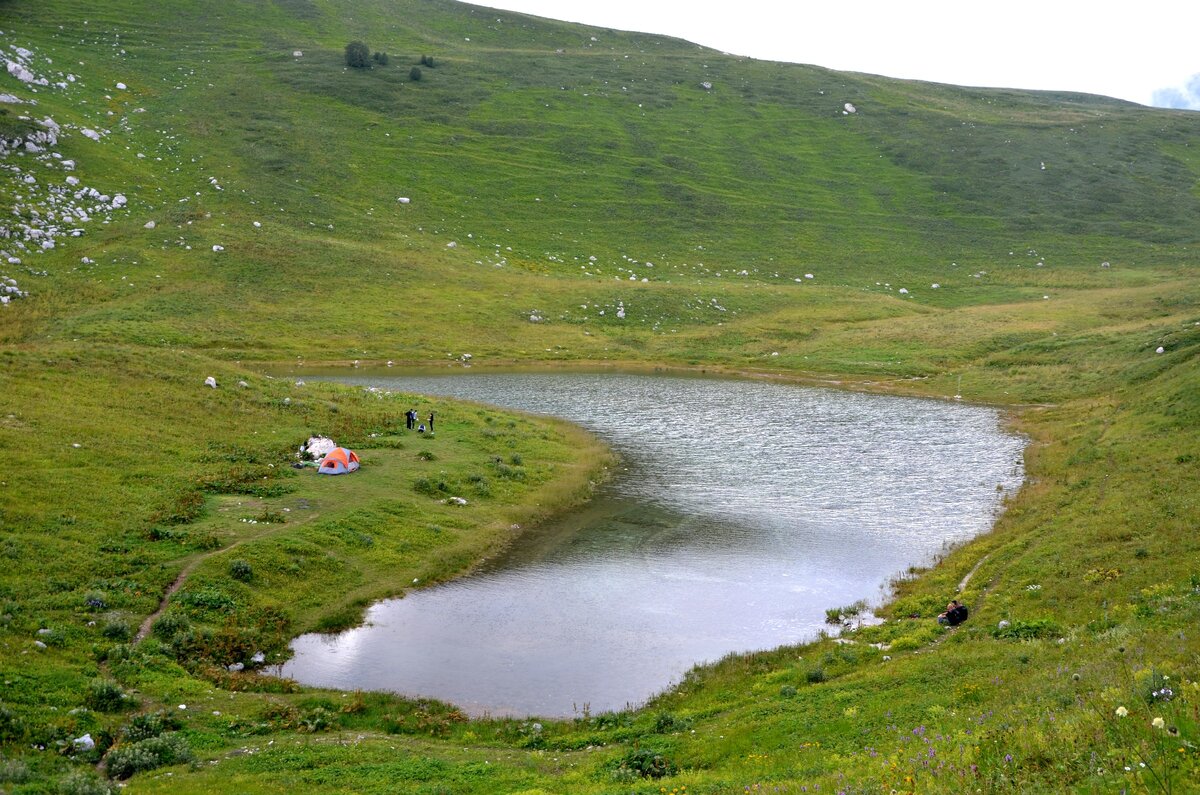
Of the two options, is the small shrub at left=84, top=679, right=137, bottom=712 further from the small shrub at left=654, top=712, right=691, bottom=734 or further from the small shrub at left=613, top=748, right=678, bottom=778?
the small shrub at left=654, top=712, right=691, bottom=734

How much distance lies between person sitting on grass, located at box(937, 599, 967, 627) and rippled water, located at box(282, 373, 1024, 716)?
5.18 m

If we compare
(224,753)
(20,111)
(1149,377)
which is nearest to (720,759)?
(224,753)

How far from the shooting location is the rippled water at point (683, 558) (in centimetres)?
→ 2931

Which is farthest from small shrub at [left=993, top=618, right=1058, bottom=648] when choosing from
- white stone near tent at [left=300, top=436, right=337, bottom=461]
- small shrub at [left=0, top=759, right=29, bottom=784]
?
white stone near tent at [left=300, top=436, right=337, bottom=461]

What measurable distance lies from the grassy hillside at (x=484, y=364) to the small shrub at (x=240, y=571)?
0.29ft

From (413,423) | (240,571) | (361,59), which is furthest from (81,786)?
(361,59)

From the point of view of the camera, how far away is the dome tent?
45.9 m

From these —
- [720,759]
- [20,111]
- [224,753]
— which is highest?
[20,111]

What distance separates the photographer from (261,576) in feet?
110

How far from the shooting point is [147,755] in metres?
20.0

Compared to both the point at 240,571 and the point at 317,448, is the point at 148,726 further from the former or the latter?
the point at 317,448

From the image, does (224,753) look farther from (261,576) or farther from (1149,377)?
(1149,377)

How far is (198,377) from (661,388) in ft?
149

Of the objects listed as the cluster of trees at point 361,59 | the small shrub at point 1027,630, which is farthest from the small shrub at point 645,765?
the cluster of trees at point 361,59
